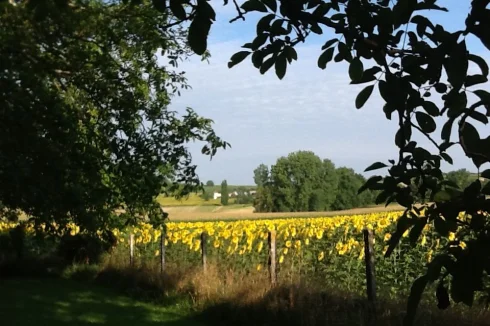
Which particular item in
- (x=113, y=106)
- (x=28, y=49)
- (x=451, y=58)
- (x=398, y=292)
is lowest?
(x=398, y=292)

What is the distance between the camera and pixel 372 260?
26.9 ft

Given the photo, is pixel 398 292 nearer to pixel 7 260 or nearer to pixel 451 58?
pixel 451 58

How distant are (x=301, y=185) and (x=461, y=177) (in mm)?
63764

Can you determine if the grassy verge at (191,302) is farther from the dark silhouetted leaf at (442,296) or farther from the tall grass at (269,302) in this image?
the dark silhouetted leaf at (442,296)

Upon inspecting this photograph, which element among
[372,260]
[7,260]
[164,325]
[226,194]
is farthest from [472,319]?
[226,194]

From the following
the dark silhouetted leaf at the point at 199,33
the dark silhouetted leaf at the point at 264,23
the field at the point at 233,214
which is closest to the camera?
the dark silhouetted leaf at the point at 199,33

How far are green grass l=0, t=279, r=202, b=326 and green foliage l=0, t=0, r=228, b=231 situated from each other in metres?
2.02

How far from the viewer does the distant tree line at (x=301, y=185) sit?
5938cm

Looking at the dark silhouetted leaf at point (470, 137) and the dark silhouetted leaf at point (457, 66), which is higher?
the dark silhouetted leaf at point (457, 66)

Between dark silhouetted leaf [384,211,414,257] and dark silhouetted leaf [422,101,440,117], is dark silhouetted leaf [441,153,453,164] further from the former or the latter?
dark silhouetted leaf [384,211,414,257]

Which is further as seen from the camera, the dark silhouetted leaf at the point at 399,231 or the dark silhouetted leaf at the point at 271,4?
the dark silhouetted leaf at the point at 271,4

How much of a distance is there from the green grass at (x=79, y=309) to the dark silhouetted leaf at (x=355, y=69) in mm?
8225

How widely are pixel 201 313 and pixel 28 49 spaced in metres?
5.13

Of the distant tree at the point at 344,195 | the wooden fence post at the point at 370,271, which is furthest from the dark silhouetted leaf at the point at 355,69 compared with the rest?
the distant tree at the point at 344,195
